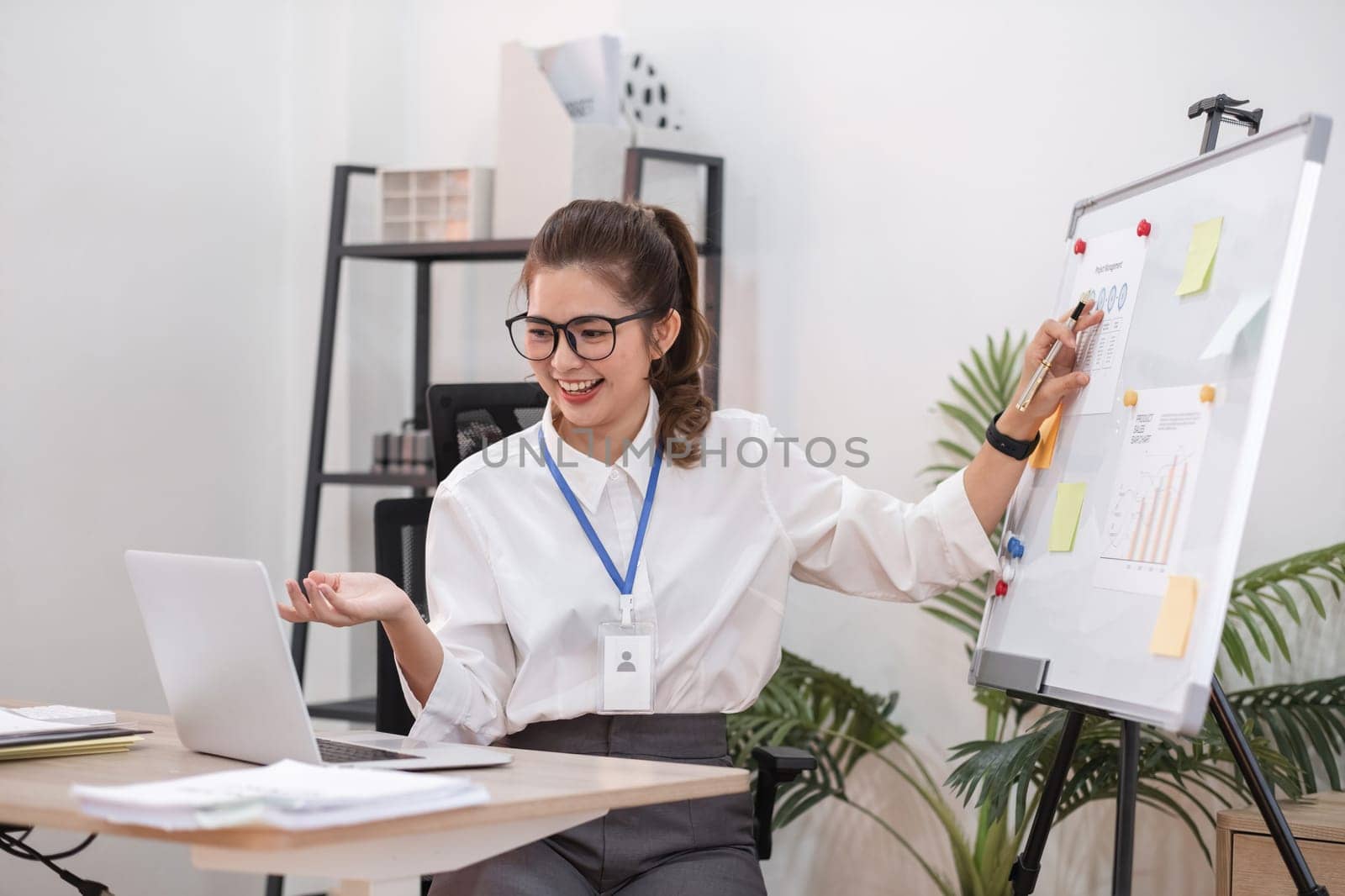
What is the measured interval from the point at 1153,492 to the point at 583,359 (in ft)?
2.62

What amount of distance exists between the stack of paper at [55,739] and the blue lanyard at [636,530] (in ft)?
2.15

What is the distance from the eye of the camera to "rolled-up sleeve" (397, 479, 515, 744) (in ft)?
5.57

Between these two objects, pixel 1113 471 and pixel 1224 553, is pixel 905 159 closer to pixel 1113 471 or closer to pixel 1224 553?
pixel 1113 471

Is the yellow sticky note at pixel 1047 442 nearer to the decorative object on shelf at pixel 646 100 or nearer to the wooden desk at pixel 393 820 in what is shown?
the wooden desk at pixel 393 820

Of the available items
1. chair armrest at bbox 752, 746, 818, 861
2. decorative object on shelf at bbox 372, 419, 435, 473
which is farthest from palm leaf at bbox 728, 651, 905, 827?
decorative object on shelf at bbox 372, 419, 435, 473

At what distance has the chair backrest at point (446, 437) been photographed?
218cm

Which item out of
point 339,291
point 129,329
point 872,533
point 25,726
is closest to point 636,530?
point 872,533

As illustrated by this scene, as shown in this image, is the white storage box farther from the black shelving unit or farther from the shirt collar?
the shirt collar

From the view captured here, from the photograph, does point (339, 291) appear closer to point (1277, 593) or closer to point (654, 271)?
point (654, 271)

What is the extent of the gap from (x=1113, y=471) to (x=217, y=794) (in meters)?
1.20

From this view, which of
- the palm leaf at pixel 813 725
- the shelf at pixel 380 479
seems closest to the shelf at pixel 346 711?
the shelf at pixel 380 479

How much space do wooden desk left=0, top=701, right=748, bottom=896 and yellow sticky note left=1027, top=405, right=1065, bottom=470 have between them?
2.56 feet

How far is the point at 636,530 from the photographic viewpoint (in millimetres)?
1934

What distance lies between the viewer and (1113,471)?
1.75 metres
